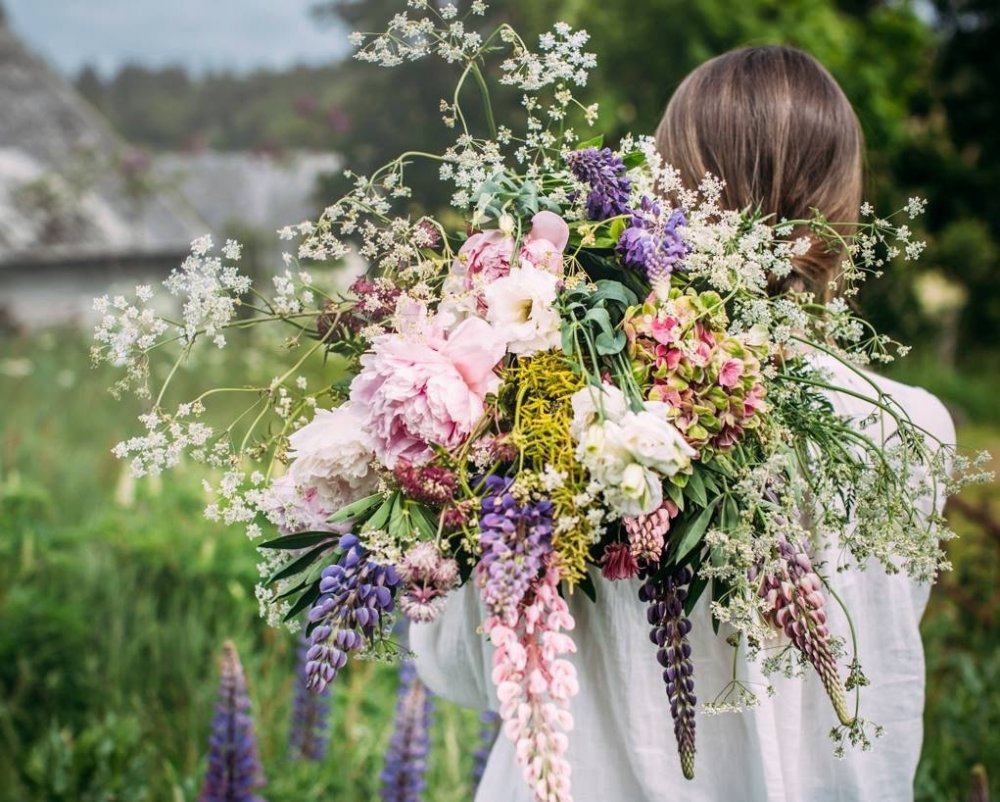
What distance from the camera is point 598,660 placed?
64.9 inches

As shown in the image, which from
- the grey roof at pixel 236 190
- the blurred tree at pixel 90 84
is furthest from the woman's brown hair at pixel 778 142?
the blurred tree at pixel 90 84

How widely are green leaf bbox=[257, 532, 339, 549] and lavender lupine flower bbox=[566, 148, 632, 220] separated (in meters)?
0.63

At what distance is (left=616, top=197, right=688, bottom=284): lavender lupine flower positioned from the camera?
140cm

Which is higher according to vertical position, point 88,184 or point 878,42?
point 88,184

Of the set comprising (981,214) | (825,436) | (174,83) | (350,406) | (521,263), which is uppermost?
(174,83)

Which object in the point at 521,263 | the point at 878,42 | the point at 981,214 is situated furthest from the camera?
the point at 981,214

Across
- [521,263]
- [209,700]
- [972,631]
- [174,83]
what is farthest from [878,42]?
[174,83]

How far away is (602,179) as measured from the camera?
145cm

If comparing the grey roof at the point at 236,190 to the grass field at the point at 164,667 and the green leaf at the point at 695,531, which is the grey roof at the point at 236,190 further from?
the green leaf at the point at 695,531

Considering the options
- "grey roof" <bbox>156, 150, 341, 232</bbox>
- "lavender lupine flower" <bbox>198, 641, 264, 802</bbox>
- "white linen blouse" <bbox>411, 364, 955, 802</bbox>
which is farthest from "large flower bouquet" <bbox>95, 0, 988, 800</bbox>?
"grey roof" <bbox>156, 150, 341, 232</bbox>

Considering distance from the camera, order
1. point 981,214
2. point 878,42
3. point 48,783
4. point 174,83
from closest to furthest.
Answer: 1. point 48,783
2. point 878,42
3. point 981,214
4. point 174,83

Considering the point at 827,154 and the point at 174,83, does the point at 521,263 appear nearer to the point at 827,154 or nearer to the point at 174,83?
the point at 827,154

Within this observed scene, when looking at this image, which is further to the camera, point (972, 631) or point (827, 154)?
point (972, 631)

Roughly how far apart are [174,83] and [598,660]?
52.0m
